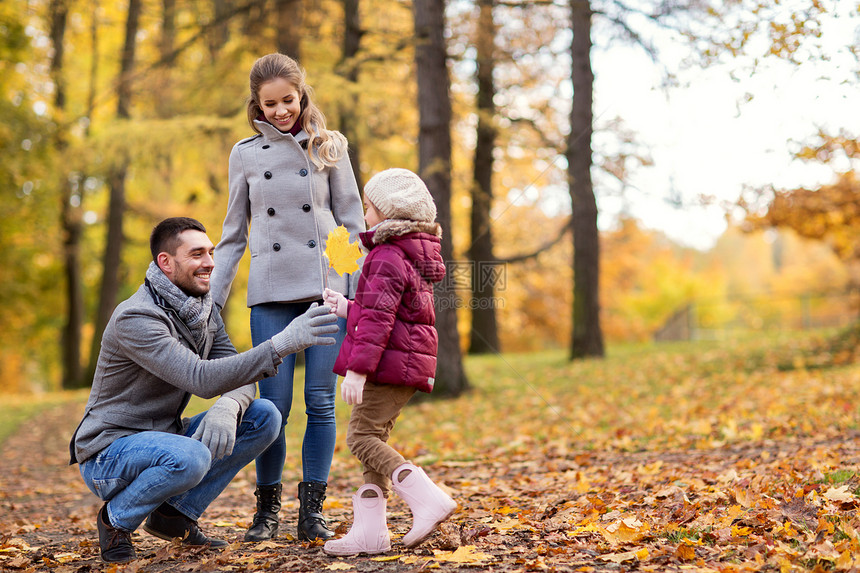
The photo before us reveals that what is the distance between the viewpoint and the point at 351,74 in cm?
1091

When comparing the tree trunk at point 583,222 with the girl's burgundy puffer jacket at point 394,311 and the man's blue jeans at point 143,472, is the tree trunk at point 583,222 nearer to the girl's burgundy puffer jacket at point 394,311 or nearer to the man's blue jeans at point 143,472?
the girl's burgundy puffer jacket at point 394,311

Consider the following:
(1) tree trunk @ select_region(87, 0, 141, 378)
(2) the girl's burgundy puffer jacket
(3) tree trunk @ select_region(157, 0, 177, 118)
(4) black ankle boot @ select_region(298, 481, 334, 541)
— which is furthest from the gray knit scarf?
(1) tree trunk @ select_region(87, 0, 141, 378)

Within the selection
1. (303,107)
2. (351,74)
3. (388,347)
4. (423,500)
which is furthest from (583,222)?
(423,500)

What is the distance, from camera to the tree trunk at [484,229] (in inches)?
448

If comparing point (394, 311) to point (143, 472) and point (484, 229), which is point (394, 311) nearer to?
point (143, 472)

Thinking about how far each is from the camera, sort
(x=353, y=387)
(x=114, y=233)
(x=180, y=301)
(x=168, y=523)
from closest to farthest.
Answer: (x=353, y=387), (x=180, y=301), (x=168, y=523), (x=114, y=233)

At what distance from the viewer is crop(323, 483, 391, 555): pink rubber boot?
2959 mm

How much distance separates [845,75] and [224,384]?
176 inches

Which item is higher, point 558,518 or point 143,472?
point 143,472

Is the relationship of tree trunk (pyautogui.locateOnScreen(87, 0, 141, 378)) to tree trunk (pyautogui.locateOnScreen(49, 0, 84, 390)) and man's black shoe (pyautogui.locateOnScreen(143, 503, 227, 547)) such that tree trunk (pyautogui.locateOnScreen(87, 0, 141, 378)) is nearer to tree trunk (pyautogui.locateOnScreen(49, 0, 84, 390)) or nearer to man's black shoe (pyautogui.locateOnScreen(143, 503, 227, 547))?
tree trunk (pyautogui.locateOnScreen(49, 0, 84, 390))

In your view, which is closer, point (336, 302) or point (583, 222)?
Answer: point (336, 302)

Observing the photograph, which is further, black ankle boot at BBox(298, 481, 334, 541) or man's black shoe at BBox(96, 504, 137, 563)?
black ankle boot at BBox(298, 481, 334, 541)

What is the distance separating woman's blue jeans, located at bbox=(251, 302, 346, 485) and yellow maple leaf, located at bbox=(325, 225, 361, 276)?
0.85 feet

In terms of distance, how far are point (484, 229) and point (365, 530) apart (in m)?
10.4
